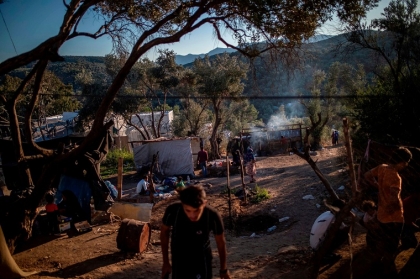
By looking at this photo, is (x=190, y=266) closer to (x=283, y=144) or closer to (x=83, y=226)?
(x=83, y=226)

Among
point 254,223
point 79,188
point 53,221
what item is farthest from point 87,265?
point 254,223

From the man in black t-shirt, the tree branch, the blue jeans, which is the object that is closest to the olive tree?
the tree branch

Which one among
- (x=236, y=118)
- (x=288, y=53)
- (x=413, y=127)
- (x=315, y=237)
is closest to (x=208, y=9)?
(x=288, y=53)

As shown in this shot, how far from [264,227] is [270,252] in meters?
2.79

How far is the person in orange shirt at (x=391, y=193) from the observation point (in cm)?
386

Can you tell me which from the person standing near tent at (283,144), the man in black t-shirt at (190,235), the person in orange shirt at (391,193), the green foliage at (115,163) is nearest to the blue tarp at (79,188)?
the man in black t-shirt at (190,235)

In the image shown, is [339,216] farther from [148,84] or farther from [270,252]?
[148,84]

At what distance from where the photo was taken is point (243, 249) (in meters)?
6.88

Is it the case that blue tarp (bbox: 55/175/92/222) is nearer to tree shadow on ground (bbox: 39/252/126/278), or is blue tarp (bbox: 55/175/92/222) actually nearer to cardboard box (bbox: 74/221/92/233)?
cardboard box (bbox: 74/221/92/233)

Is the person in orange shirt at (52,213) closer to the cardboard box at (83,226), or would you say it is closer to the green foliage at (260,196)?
the cardboard box at (83,226)

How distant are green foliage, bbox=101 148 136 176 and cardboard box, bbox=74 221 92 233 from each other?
37.2 feet

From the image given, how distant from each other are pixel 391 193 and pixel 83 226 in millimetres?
6960

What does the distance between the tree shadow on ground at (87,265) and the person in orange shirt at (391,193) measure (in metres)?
4.58

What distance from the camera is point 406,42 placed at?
12211mm
